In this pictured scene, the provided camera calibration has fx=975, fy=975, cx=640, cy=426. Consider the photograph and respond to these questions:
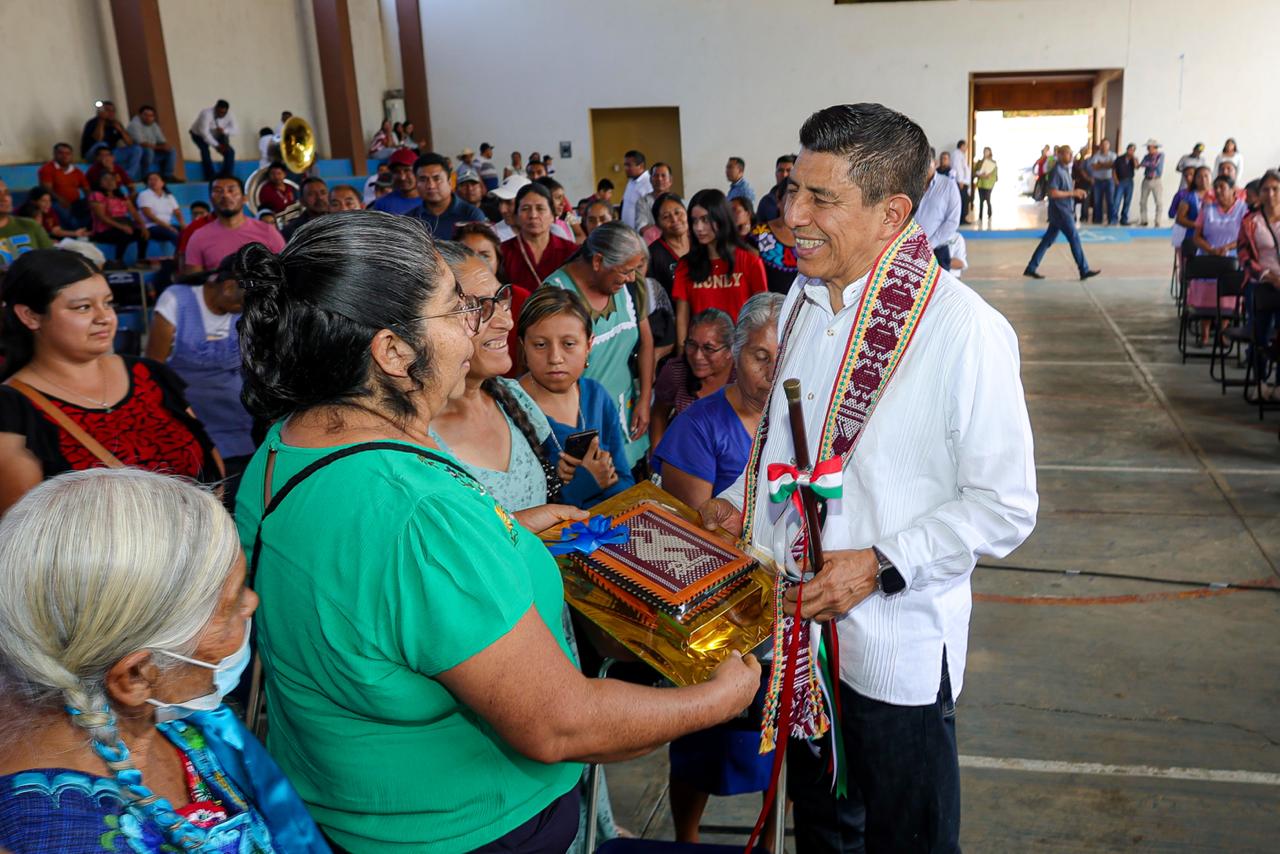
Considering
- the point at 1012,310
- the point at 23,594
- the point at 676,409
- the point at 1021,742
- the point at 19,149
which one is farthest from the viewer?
the point at 19,149

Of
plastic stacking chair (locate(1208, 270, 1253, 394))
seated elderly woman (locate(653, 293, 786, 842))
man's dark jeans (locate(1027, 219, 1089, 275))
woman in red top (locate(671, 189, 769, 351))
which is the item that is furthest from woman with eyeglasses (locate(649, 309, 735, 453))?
man's dark jeans (locate(1027, 219, 1089, 275))

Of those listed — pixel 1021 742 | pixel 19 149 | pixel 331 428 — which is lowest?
pixel 1021 742

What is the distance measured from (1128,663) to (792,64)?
18.9m

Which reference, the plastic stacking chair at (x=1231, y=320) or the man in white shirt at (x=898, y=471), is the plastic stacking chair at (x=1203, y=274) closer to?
the plastic stacking chair at (x=1231, y=320)

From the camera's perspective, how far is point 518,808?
1447 mm

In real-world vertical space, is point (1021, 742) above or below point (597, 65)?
below

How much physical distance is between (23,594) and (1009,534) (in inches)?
61.4

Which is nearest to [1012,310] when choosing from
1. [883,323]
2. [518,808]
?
[883,323]

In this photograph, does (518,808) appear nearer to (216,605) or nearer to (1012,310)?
(216,605)

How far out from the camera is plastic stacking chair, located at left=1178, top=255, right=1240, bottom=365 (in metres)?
8.15

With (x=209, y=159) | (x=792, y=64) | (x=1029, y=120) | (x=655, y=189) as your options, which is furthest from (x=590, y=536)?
(x=1029, y=120)

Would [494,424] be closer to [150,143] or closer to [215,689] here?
[215,689]

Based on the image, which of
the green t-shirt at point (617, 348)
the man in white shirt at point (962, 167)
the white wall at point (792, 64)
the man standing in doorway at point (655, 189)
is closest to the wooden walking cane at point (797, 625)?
the green t-shirt at point (617, 348)

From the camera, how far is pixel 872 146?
190 centimetres
